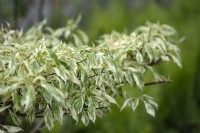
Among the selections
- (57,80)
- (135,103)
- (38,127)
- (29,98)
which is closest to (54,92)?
(29,98)

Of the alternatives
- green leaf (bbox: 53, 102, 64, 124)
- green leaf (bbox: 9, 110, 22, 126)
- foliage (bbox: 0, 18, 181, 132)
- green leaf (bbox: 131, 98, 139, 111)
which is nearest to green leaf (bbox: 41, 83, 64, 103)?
foliage (bbox: 0, 18, 181, 132)

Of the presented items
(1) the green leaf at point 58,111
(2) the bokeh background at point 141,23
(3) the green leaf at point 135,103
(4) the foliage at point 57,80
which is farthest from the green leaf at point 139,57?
(2) the bokeh background at point 141,23

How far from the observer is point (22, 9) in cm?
281

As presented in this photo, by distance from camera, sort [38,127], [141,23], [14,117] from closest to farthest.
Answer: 1. [14,117]
2. [38,127]
3. [141,23]

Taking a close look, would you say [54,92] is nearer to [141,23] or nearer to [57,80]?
[57,80]

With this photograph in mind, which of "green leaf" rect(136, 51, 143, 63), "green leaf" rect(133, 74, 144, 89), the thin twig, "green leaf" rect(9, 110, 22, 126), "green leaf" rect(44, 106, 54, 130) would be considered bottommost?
"green leaf" rect(44, 106, 54, 130)

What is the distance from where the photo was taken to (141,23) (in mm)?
3627

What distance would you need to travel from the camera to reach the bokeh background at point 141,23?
2824 mm

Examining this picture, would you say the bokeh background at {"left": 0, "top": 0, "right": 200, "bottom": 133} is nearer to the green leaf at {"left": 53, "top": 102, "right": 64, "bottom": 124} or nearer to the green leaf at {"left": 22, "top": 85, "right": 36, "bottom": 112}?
the green leaf at {"left": 53, "top": 102, "right": 64, "bottom": 124}

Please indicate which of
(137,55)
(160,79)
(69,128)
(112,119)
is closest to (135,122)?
(112,119)

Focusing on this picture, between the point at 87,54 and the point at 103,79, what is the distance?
0.38ft

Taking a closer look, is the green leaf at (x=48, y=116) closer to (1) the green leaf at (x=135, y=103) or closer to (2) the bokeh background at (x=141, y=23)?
(1) the green leaf at (x=135, y=103)

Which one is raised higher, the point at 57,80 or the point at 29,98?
the point at 57,80

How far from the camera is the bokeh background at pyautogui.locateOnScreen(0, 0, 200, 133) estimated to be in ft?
9.27
